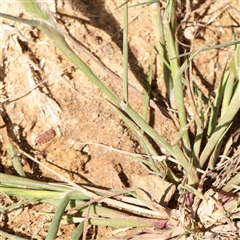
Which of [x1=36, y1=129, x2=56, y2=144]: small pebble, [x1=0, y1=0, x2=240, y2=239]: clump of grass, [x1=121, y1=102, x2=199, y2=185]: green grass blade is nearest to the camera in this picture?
[x1=121, y1=102, x2=199, y2=185]: green grass blade

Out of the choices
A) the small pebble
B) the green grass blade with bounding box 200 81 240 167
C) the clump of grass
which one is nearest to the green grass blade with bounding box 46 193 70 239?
the clump of grass

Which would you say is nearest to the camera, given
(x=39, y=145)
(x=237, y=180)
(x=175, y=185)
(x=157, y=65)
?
(x=237, y=180)

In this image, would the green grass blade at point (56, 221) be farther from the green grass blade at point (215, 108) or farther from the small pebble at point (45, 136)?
the green grass blade at point (215, 108)

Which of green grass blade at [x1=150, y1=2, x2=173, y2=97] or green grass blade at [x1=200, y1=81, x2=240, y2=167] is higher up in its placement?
green grass blade at [x1=150, y1=2, x2=173, y2=97]

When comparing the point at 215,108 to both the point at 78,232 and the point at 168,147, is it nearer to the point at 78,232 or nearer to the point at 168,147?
the point at 168,147

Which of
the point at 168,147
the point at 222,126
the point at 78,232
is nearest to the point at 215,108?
the point at 222,126

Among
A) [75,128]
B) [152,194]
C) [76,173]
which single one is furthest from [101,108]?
[152,194]

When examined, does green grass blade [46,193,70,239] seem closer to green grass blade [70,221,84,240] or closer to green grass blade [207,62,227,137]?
green grass blade [70,221,84,240]

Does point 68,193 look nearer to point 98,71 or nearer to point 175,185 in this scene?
point 175,185
